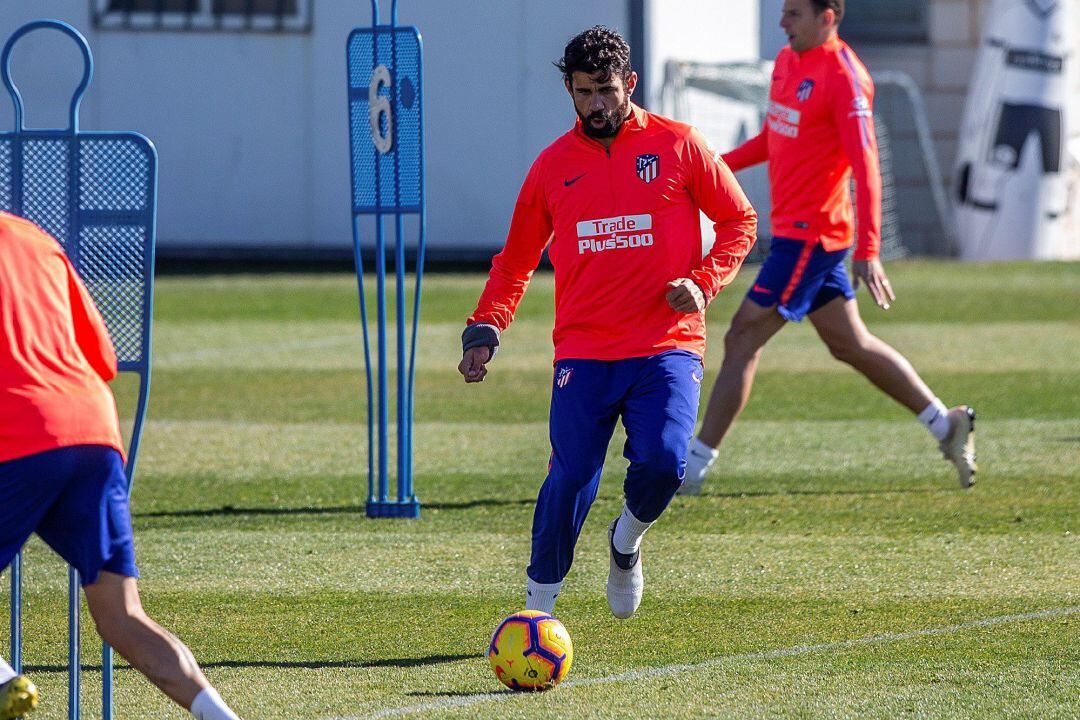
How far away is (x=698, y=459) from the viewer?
8891 millimetres

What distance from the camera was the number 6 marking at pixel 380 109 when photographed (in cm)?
828

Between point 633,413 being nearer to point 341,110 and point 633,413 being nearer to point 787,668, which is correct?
point 787,668

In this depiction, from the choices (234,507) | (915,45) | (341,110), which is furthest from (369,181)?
(915,45)

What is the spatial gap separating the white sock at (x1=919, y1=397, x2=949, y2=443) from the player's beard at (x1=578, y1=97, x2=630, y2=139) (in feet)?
11.4

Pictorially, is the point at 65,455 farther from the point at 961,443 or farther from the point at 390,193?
the point at 961,443

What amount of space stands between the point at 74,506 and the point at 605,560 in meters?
3.49

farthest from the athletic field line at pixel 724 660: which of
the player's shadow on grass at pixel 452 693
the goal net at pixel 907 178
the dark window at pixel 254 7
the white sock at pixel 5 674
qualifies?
the dark window at pixel 254 7

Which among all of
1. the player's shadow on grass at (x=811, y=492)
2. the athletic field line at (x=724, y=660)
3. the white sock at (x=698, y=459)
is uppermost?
the athletic field line at (x=724, y=660)

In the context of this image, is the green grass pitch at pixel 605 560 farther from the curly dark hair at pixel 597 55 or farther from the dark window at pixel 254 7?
the dark window at pixel 254 7

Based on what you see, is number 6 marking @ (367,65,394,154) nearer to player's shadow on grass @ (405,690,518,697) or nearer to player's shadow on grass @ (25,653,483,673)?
player's shadow on grass @ (25,653,483,673)

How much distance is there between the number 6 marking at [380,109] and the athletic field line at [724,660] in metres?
3.32

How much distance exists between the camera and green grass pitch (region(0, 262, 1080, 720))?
562cm

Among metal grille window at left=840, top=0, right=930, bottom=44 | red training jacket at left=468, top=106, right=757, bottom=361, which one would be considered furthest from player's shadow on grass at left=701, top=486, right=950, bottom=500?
metal grille window at left=840, top=0, right=930, bottom=44

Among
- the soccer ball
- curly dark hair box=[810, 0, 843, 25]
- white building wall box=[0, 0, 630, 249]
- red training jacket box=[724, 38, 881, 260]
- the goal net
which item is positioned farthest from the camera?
the goal net
